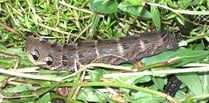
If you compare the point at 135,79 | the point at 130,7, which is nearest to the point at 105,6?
the point at 130,7

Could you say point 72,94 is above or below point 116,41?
below

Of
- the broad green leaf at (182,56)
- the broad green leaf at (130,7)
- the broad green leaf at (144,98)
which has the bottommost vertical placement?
the broad green leaf at (144,98)

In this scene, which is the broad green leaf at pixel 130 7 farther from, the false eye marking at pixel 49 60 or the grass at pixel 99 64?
Answer: the false eye marking at pixel 49 60

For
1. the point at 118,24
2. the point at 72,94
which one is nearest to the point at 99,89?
the point at 72,94

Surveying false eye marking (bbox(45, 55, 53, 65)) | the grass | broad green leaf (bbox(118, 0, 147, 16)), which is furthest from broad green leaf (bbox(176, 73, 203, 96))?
false eye marking (bbox(45, 55, 53, 65))

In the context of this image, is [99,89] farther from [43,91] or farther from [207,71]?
[207,71]

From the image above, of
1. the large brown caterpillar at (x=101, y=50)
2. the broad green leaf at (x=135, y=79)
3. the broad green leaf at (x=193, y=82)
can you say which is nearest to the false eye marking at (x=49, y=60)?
the large brown caterpillar at (x=101, y=50)
